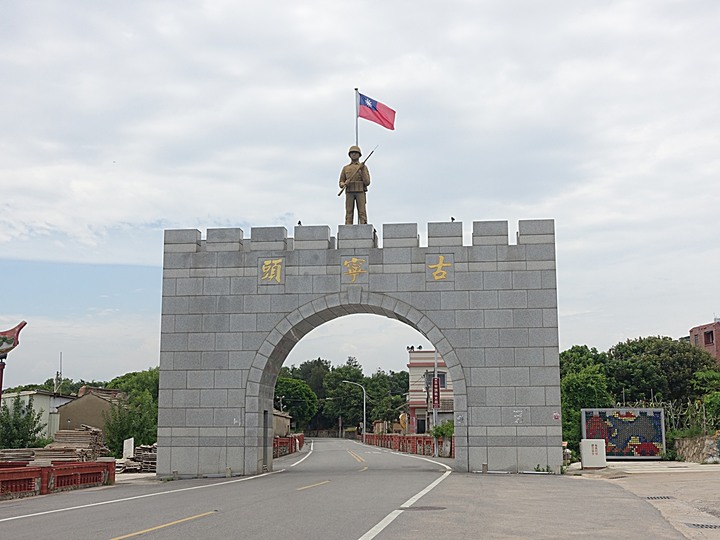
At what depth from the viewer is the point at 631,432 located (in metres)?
26.2

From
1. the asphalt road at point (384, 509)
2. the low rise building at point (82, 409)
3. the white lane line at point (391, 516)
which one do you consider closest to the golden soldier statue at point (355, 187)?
the asphalt road at point (384, 509)

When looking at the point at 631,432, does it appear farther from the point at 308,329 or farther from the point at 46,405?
the point at 46,405

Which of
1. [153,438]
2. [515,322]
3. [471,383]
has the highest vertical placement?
[515,322]

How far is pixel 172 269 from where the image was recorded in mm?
23391

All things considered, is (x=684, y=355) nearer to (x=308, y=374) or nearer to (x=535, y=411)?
(x=535, y=411)

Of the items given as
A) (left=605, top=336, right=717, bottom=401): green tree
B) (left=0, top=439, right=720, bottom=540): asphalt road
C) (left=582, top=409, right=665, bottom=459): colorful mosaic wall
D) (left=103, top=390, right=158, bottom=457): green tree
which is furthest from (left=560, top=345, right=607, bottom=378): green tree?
(left=0, top=439, right=720, bottom=540): asphalt road

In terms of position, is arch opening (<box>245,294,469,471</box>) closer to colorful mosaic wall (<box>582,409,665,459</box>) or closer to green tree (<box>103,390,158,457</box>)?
colorful mosaic wall (<box>582,409,665,459</box>)

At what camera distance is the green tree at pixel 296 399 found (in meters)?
101

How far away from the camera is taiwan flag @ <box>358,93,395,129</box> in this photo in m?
24.4

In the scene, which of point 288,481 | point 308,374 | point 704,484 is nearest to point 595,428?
point 704,484

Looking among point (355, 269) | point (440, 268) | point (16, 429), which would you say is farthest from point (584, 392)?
point (16, 429)

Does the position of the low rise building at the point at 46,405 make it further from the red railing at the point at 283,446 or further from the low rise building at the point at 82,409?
the red railing at the point at 283,446

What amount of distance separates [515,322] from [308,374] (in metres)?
110

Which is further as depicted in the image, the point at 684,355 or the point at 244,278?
the point at 684,355
